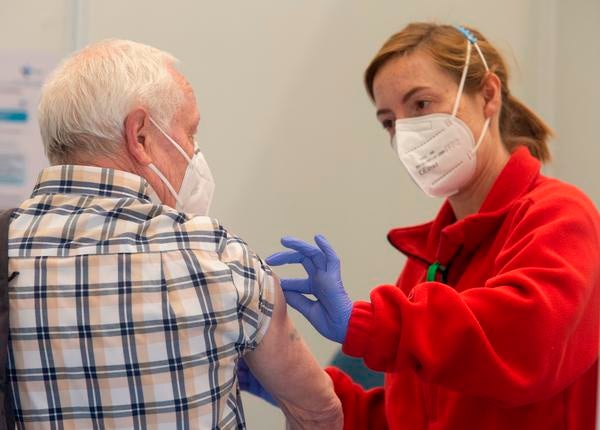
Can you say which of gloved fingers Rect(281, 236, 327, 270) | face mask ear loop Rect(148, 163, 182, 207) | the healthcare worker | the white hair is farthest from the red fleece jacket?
the white hair

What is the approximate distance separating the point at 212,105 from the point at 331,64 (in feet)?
1.37

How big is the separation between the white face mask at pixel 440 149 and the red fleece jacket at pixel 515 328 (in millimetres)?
177

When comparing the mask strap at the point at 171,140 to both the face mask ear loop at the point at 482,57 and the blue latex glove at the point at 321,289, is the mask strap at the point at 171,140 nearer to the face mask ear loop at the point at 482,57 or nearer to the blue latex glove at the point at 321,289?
the blue latex glove at the point at 321,289

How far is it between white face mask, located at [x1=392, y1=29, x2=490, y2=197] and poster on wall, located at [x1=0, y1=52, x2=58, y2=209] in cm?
127

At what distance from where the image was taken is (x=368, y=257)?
8.70ft

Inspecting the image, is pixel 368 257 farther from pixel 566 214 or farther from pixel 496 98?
pixel 566 214

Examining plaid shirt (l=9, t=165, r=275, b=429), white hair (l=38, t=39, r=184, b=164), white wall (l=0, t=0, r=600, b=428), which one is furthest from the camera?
white wall (l=0, t=0, r=600, b=428)

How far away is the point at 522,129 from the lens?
6.33 ft

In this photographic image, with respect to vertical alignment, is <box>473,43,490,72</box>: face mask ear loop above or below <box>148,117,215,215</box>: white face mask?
above

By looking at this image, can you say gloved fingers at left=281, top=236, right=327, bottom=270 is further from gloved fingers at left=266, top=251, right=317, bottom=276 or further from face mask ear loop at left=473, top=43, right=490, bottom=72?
face mask ear loop at left=473, top=43, right=490, bottom=72

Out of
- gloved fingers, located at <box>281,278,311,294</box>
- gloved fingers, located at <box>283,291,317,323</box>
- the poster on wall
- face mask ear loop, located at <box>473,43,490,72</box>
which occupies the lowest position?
the poster on wall

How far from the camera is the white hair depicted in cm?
122

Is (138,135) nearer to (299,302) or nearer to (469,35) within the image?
(299,302)

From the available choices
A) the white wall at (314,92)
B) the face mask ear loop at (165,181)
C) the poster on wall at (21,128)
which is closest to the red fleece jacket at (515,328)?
the face mask ear loop at (165,181)
